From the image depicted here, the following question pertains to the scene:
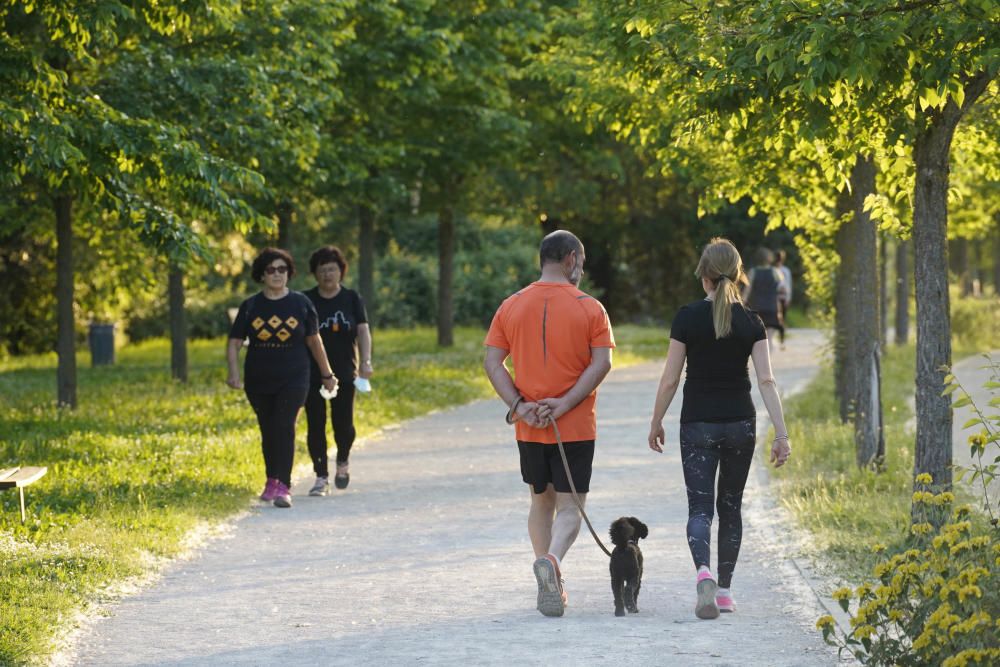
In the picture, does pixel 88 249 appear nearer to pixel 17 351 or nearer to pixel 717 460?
pixel 17 351

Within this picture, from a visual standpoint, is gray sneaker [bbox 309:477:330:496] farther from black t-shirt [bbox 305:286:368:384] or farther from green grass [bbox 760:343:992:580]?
green grass [bbox 760:343:992:580]

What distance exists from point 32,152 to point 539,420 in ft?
19.0

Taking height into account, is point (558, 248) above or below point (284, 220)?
below

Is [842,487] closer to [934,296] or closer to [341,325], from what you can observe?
[934,296]

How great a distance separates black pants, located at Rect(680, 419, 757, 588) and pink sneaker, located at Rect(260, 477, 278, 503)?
442 cm

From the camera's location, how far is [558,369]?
7.46 metres

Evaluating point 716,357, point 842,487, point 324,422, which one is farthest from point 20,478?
point 842,487

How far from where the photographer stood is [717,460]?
7492mm

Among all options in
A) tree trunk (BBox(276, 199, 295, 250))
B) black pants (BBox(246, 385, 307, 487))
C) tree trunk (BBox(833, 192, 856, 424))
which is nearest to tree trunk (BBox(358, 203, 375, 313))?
tree trunk (BBox(276, 199, 295, 250))

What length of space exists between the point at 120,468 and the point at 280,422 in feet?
5.91

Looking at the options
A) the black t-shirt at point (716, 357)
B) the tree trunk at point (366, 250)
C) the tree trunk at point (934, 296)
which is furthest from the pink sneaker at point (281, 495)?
the tree trunk at point (366, 250)

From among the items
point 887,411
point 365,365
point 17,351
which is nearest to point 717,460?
point 365,365

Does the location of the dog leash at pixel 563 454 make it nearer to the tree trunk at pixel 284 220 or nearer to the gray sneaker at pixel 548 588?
the gray sneaker at pixel 548 588

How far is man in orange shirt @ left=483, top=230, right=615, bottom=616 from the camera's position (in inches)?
293
